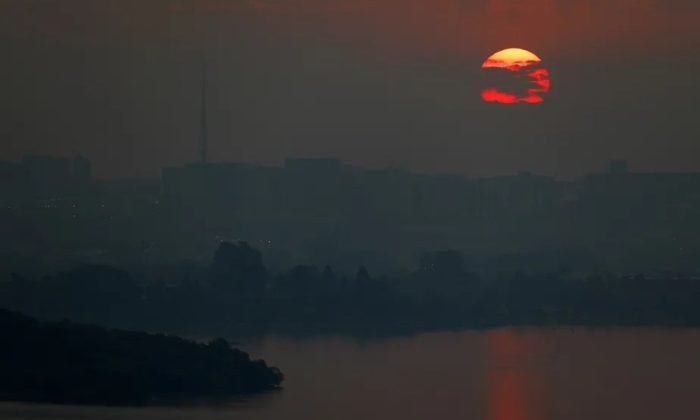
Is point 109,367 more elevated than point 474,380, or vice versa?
point 109,367

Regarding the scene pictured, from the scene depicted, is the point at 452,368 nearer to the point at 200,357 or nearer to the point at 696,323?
the point at 200,357

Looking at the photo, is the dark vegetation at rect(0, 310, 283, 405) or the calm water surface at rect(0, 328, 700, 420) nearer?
the dark vegetation at rect(0, 310, 283, 405)

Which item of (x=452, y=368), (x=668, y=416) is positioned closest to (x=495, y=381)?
(x=452, y=368)

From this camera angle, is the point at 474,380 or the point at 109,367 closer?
the point at 109,367

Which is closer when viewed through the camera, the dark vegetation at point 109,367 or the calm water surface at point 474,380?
the dark vegetation at point 109,367
